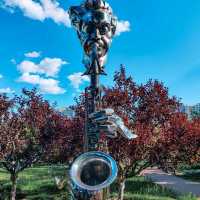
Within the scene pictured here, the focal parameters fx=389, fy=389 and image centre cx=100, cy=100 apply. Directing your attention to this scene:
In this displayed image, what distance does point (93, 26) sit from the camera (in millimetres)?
4582

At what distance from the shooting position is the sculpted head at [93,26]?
455 centimetres

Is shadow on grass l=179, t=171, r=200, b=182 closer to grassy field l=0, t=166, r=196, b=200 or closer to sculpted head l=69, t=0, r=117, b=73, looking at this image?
grassy field l=0, t=166, r=196, b=200

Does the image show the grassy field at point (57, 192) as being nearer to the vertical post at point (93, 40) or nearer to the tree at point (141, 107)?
the tree at point (141, 107)

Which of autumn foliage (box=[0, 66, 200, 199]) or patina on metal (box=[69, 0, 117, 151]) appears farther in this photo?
autumn foliage (box=[0, 66, 200, 199])

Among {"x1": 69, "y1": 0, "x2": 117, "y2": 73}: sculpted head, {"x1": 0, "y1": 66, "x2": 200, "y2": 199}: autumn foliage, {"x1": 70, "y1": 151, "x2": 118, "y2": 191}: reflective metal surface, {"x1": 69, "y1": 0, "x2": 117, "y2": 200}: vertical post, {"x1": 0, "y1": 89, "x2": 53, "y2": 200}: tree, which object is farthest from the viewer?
{"x1": 0, "y1": 89, "x2": 53, "y2": 200}: tree

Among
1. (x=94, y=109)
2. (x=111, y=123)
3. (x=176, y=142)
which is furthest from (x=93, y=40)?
(x=176, y=142)

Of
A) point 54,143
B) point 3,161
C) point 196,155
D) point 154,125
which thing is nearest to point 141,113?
point 154,125

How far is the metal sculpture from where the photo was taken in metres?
3.94

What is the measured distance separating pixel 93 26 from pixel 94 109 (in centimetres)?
99

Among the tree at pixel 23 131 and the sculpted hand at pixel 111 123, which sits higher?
the tree at pixel 23 131

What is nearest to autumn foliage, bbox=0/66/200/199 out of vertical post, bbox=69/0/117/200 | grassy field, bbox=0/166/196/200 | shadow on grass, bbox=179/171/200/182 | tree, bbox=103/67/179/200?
tree, bbox=103/67/179/200

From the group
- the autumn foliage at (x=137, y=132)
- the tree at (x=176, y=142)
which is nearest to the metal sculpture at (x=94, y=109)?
the autumn foliage at (x=137, y=132)

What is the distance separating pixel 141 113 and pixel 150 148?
1379 millimetres

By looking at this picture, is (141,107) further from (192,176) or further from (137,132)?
(192,176)
